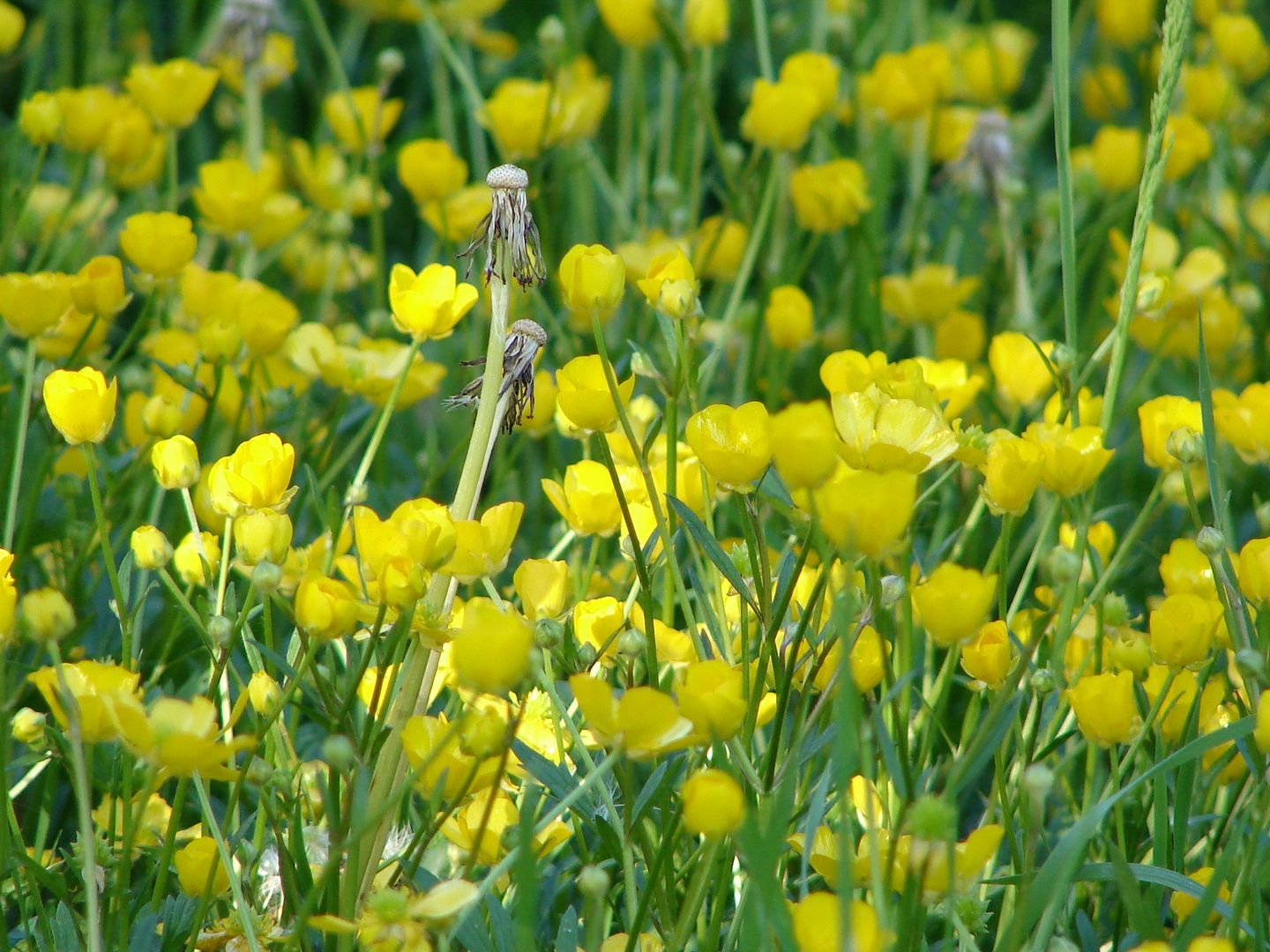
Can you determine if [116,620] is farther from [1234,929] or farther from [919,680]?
[1234,929]

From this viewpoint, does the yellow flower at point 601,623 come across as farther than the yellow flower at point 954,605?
Yes

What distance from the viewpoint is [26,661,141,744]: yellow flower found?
512 mm

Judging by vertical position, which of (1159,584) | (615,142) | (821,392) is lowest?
(1159,584)

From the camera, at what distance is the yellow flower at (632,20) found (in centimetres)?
134

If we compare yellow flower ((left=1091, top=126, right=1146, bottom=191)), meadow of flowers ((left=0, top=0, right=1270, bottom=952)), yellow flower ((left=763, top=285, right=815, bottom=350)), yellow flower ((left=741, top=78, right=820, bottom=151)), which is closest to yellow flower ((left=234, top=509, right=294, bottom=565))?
meadow of flowers ((left=0, top=0, right=1270, bottom=952))

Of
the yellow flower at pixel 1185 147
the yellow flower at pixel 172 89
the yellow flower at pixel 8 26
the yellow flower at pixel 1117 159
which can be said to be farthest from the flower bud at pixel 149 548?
the yellow flower at pixel 1117 159

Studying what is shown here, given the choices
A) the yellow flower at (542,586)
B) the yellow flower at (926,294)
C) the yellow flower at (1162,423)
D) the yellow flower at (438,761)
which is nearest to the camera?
the yellow flower at (438,761)

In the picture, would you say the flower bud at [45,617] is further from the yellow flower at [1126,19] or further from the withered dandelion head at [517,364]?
the yellow flower at [1126,19]

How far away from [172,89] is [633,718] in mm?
916

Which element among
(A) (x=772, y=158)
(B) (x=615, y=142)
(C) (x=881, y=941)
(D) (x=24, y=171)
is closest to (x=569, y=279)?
(C) (x=881, y=941)

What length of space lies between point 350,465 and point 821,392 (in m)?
0.44

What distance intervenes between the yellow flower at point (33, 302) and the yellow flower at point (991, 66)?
3.37 ft

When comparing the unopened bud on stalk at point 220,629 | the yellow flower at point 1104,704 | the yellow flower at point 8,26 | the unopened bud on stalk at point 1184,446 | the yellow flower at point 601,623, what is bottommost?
the yellow flower at point 1104,704

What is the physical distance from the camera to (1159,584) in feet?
3.46
